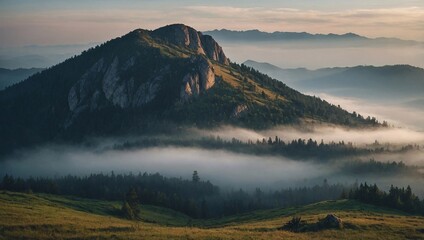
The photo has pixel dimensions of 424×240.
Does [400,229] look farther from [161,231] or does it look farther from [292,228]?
[161,231]

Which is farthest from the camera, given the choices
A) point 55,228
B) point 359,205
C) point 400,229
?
point 359,205

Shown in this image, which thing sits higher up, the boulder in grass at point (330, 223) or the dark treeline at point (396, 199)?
the dark treeline at point (396, 199)

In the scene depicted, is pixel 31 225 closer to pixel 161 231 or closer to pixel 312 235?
pixel 161 231

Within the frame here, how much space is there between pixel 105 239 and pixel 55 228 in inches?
532

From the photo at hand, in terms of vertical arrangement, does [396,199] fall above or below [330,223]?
above

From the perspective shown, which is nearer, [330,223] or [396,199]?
[330,223]

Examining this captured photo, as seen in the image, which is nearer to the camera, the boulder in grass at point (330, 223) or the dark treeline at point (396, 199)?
the boulder in grass at point (330, 223)

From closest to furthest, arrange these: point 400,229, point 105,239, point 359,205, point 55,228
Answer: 1. point 105,239
2. point 55,228
3. point 400,229
4. point 359,205

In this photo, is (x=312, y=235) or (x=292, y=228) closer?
(x=312, y=235)

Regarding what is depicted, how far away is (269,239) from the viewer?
87500 mm

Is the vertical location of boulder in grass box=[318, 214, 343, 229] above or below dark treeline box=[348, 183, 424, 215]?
below

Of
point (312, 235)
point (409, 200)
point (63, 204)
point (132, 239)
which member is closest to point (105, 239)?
point (132, 239)

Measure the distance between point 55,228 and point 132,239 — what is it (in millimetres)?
16771

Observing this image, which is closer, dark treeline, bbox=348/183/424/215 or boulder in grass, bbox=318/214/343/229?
boulder in grass, bbox=318/214/343/229
